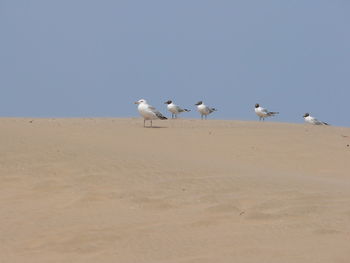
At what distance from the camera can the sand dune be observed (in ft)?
22.4

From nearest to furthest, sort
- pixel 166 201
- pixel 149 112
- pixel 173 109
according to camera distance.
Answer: pixel 166 201 → pixel 149 112 → pixel 173 109

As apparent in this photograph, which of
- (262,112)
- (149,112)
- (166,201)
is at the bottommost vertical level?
(262,112)

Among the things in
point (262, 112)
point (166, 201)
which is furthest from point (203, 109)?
point (166, 201)

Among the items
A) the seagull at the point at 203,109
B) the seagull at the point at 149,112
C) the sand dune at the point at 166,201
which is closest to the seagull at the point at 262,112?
the seagull at the point at 203,109

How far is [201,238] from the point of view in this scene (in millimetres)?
7188

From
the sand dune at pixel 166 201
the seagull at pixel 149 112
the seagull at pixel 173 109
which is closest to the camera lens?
the sand dune at pixel 166 201

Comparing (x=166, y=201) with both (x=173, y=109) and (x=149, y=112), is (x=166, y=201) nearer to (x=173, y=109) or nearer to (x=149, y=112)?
(x=149, y=112)

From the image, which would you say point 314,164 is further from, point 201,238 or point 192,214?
point 201,238

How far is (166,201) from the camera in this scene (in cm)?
889

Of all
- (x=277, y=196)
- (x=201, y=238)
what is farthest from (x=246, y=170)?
(x=201, y=238)

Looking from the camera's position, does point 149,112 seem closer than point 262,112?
Yes

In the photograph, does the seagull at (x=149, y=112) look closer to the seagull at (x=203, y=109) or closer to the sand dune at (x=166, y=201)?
the sand dune at (x=166, y=201)

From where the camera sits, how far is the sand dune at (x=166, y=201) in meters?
6.83

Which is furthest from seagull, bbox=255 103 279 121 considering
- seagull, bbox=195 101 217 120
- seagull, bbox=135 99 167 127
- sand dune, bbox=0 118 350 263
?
sand dune, bbox=0 118 350 263
